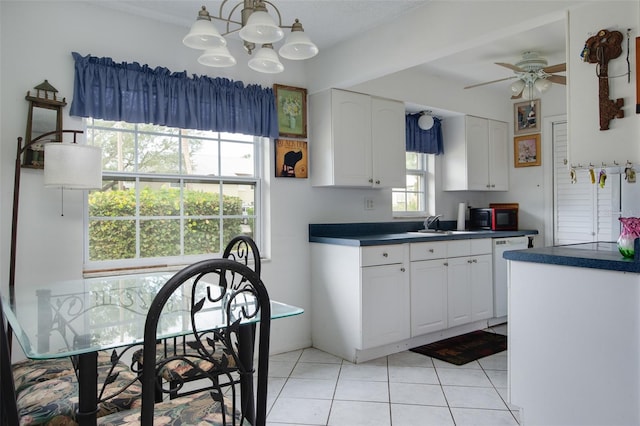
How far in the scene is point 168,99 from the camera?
2.98 m

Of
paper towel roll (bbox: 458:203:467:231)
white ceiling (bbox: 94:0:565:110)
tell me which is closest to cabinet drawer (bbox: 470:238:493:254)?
paper towel roll (bbox: 458:203:467:231)

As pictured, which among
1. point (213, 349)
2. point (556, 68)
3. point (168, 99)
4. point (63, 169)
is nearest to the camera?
point (213, 349)

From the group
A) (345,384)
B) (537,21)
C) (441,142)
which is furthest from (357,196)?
(537,21)

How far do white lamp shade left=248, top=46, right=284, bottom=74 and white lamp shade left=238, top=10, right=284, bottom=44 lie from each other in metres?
0.24

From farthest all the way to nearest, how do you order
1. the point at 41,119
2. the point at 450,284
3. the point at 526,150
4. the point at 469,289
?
the point at 526,150
the point at 469,289
the point at 450,284
the point at 41,119

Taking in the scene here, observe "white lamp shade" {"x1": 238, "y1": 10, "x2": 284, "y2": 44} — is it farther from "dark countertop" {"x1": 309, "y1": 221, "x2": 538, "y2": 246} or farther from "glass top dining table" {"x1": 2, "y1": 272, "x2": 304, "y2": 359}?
"dark countertop" {"x1": 309, "y1": 221, "x2": 538, "y2": 246}

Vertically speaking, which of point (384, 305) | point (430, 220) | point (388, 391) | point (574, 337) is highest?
point (430, 220)

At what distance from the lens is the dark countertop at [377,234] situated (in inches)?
135

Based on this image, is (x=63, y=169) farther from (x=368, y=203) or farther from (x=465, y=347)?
(x=465, y=347)

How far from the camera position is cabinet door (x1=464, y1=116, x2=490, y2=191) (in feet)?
15.4

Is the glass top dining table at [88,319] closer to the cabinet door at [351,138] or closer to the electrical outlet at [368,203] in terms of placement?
the cabinet door at [351,138]

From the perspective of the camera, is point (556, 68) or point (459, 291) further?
point (459, 291)

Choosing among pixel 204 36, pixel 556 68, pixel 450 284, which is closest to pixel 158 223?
pixel 204 36

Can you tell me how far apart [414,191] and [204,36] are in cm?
331
